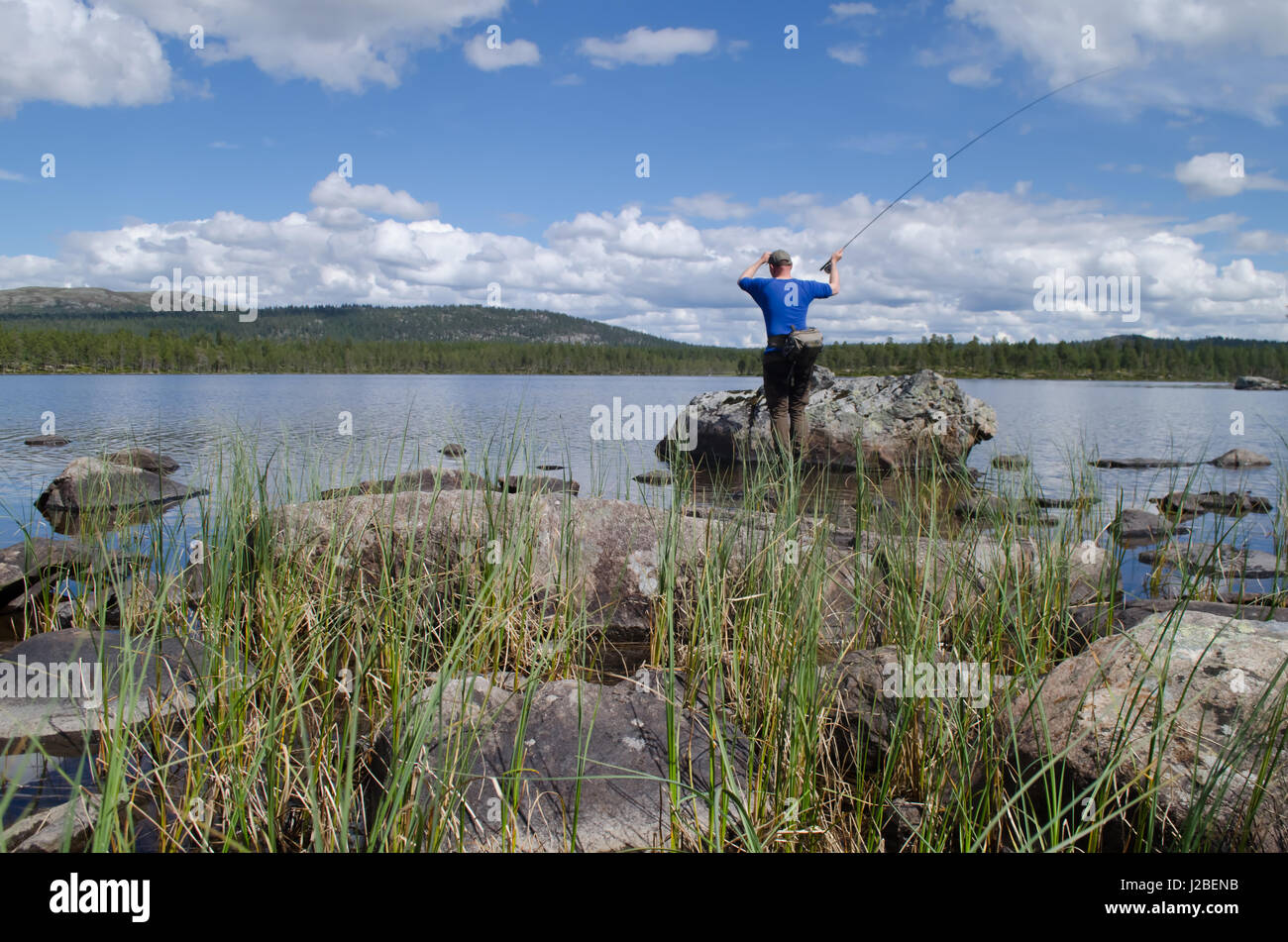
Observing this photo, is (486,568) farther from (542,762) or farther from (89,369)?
(89,369)

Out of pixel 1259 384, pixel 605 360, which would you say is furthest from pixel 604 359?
pixel 1259 384

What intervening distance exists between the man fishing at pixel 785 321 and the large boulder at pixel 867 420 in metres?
3.24

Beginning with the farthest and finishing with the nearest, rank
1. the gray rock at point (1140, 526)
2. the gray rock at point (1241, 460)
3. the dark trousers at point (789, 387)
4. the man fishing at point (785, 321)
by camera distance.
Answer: the gray rock at point (1241, 460) → the dark trousers at point (789, 387) → the man fishing at point (785, 321) → the gray rock at point (1140, 526)

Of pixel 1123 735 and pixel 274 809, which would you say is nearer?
pixel 274 809

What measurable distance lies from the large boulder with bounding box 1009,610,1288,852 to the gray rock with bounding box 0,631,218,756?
11.6 ft

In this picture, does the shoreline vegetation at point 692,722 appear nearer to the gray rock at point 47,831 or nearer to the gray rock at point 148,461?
the gray rock at point 47,831

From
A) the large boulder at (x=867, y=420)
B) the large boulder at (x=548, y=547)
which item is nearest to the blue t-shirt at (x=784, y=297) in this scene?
the large boulder at (x=867, y=420)

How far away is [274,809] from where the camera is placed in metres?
2.48

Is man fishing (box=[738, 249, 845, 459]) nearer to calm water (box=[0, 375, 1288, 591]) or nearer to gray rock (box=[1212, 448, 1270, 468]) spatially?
calm water (box=[0, 375, 1288, 591])


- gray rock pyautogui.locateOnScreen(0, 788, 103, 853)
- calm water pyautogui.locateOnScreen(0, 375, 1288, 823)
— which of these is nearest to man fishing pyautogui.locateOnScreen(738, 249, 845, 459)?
calm water pyautogui.locateOnScreen(0, 375, 1288, 823)

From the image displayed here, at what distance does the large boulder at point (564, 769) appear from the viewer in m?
2.52

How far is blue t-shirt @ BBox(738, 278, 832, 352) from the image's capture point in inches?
407
